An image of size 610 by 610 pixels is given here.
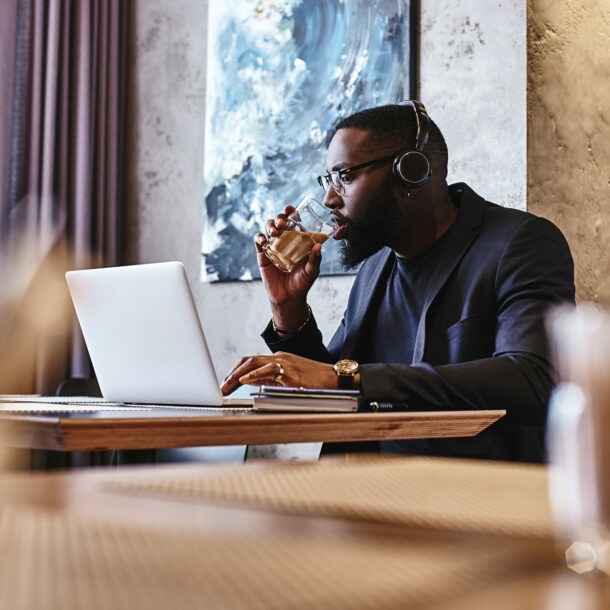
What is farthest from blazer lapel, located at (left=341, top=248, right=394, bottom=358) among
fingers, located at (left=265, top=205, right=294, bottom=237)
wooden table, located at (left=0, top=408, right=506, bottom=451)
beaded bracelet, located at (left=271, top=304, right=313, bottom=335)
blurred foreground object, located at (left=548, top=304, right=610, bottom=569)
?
blurred foreground object, located at (left=548, top=304, right=610, bottom=569)

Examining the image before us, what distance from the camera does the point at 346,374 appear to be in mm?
1367

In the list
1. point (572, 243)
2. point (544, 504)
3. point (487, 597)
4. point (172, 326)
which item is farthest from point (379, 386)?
point (572, 243)

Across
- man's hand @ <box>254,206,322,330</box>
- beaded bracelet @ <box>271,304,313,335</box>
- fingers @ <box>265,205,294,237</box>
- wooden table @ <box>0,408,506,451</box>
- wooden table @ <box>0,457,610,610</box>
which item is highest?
fingers @ <box>265,205,294,237</box>

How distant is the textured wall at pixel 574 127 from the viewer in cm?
241

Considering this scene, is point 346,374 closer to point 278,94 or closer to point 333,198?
point 333,198

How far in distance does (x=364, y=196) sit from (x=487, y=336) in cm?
51

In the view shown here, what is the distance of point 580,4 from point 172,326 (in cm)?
193

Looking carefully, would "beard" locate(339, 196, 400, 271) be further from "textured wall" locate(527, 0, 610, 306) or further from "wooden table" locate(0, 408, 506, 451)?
"wooden table" locate(0, 408, 506, 451)

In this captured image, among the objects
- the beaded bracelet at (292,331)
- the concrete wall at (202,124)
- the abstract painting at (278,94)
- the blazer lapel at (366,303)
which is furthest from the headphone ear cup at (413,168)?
the abstract painting at (278,94)

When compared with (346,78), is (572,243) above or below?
below

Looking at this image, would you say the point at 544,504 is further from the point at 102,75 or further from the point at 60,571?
the point at 102,75

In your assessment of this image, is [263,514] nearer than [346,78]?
Yes

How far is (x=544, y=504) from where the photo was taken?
20.2 inches

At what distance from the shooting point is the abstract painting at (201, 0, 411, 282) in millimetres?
2791
